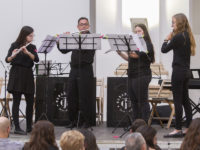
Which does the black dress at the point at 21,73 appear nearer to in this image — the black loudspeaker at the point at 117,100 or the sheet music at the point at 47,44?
the sheet music at the point at 47,44

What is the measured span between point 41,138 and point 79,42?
285 centimetres

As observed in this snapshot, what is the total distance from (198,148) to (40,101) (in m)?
4.81

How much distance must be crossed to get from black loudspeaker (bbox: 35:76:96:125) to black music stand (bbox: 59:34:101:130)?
149cm

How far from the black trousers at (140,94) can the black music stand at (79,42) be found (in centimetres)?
78

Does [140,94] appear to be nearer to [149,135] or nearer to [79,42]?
[79,42]

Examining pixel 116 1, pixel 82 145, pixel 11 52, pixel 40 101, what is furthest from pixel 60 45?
pixel 116 1

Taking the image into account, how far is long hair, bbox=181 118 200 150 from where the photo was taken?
13.6 feet

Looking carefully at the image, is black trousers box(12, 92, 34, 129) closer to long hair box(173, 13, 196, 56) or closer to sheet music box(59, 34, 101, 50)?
sheet music box(59, 34, 101, 50)

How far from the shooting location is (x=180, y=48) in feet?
21.8

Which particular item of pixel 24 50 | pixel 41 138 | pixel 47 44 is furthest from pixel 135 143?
pixel 47 44

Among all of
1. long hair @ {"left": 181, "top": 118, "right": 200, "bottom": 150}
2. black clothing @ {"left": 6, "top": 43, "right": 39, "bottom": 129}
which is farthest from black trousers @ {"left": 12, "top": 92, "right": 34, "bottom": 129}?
Result: long hair @ {"left": 181, "top": 118, "right": 200, "bottom": 150}

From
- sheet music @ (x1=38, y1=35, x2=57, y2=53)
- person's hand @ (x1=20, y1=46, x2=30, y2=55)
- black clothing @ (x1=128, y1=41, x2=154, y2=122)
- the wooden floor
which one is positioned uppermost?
sheet music @ (x1=38, y1=35, x2=57, y2=53)

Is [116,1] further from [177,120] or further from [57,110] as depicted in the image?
[177,120]

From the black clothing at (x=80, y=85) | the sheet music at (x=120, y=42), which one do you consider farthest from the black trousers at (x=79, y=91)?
the sheet music at (x=120, y=42)
